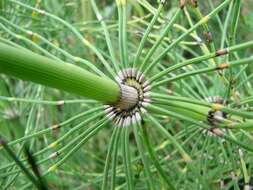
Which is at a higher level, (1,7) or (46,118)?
(1,7)

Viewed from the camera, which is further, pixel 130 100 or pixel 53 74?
pixel 130 100

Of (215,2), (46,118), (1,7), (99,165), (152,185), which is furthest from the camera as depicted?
(215,2)

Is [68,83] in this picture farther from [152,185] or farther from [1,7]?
[1,7]

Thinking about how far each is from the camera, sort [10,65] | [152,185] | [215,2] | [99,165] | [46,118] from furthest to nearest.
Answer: [215,2], [46,118], [99,165], [152,185], [10,65]

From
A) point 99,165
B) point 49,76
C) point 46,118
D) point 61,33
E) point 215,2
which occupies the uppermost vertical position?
point 215,2

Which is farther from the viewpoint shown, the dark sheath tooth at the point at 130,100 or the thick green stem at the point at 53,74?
the dark sheath tooth at the point at 130,100

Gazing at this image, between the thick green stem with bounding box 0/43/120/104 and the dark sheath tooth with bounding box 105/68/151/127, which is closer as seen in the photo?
the thick green stem with bounding box 0/43/120/104

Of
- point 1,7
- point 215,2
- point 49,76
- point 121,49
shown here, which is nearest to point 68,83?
point 49,76

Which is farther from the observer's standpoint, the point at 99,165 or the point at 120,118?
the point at 99,165
